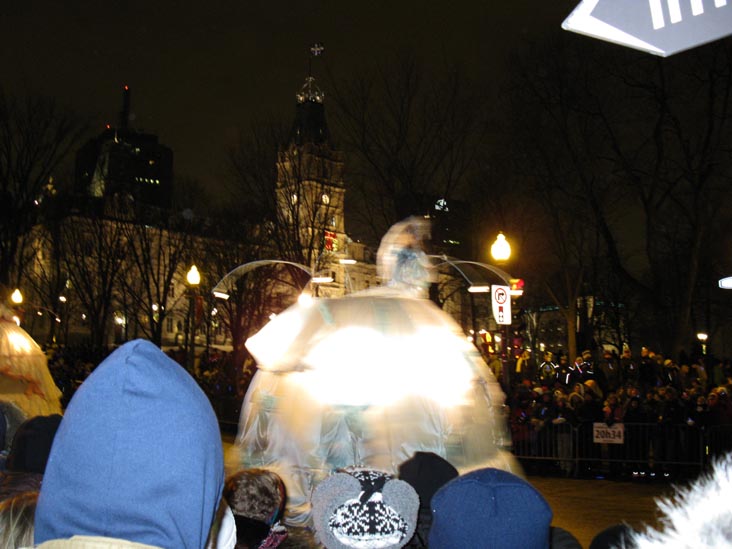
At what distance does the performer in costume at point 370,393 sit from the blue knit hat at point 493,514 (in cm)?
257

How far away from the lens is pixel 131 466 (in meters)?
1.76

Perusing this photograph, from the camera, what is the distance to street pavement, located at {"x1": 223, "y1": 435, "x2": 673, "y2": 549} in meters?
9.99

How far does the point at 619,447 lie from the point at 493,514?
12982mm

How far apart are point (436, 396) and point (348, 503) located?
7.22ft

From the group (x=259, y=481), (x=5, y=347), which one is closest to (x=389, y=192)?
(x=5, y=347)

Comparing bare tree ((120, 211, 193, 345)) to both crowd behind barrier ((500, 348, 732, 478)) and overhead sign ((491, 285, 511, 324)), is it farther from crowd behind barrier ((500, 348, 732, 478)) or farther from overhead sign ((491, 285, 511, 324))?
crowd behind barrier ((500, 348, 732, 478))

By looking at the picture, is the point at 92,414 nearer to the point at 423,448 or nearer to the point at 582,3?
the point at 582,3

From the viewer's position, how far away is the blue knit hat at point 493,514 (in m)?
2.54

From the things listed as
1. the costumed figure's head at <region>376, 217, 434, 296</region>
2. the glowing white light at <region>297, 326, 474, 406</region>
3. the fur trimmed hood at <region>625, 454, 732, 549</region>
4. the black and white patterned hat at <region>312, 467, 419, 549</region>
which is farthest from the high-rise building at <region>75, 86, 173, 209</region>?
the fur trimmed hood at <region>625, 454, 732, 549</region>

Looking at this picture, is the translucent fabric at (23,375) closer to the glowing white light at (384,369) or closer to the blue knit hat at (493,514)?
the glowing white light at (384,369)

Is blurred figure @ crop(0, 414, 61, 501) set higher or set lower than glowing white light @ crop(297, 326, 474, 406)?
lower

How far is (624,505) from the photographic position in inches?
461

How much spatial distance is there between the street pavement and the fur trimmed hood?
276 inches

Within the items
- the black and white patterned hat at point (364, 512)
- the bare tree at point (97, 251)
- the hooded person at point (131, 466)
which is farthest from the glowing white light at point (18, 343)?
the bare tree at point (97, 251)
